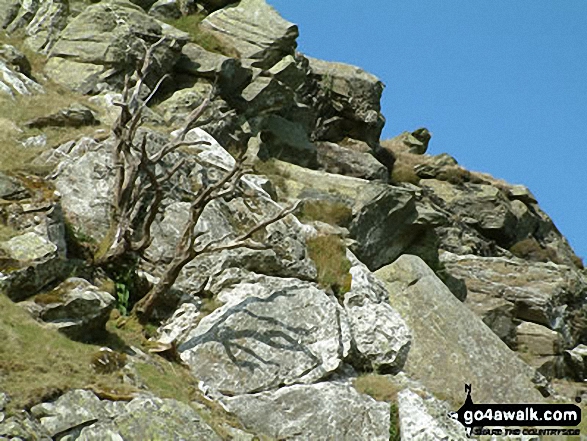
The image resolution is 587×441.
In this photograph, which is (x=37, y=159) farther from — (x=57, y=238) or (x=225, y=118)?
(x=225, y=118)

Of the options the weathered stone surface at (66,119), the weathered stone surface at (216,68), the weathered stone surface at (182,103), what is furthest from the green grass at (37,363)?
the weathered stone surface at (216,68)

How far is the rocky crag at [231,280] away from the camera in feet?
52.6

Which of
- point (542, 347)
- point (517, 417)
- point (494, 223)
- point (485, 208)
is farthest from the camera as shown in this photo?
point (485, 208)

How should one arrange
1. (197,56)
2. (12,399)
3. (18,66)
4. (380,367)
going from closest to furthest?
(12,399)
(380,367)
(18,66)
(197,56)

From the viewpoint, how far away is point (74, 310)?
55.1 feet

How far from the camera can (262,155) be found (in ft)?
107

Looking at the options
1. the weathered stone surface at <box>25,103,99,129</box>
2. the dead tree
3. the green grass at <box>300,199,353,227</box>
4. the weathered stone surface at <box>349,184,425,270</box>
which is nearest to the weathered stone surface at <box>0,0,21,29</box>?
the weathered stone surface at <box>25,103,99,129</box>

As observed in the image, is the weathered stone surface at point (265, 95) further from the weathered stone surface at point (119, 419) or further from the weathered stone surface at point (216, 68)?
the weathered stone surface at point (119, 419)

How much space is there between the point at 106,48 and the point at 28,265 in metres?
15.4

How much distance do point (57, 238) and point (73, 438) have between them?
6690 mm

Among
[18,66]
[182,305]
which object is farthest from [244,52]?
[182,305]

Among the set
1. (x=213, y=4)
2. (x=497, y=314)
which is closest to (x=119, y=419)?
(x=497, y=314)

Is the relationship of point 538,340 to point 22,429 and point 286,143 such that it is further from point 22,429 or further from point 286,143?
point 22,429

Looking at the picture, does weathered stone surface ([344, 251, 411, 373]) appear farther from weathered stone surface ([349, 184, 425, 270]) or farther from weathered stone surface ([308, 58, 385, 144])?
weathered stone surface ([308, 58, 385, 144])
